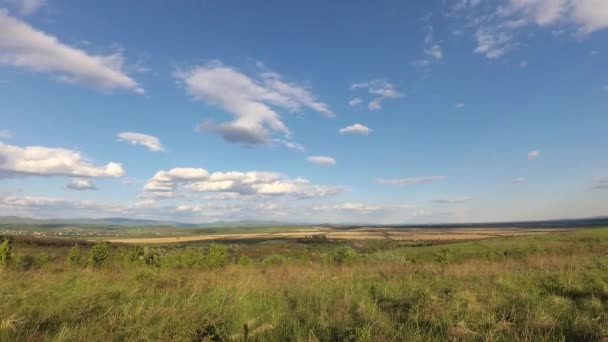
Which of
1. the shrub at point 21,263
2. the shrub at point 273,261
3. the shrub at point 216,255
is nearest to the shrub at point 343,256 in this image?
the shrub at point 273,261

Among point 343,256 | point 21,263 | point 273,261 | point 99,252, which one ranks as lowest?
point 273,261

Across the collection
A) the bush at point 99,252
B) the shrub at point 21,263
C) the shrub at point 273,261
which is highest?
the shrub at point 21,263

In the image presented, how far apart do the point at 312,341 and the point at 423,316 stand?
207 cm

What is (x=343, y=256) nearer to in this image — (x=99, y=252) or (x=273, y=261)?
(x=273, y=261)

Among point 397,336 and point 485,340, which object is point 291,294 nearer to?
point 397,336

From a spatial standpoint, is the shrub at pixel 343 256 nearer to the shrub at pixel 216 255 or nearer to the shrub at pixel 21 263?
the shrub at pixel 216 255

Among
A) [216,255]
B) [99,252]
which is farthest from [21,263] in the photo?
[216,255]

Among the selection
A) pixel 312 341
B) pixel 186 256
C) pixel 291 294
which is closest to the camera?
pixel 312 341

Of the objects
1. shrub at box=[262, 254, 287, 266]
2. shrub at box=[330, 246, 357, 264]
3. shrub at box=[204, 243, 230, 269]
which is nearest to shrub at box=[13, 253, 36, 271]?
shrub at box=[262, 254, 287, 266]

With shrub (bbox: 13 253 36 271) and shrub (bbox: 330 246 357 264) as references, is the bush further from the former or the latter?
shrub (bbox: 330 246 357 264)

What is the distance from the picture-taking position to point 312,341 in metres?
3.76

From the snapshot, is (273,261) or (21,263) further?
(273,261)

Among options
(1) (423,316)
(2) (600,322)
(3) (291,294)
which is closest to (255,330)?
(1) (423,316)

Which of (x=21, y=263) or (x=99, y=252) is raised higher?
(x=21, y=263)
